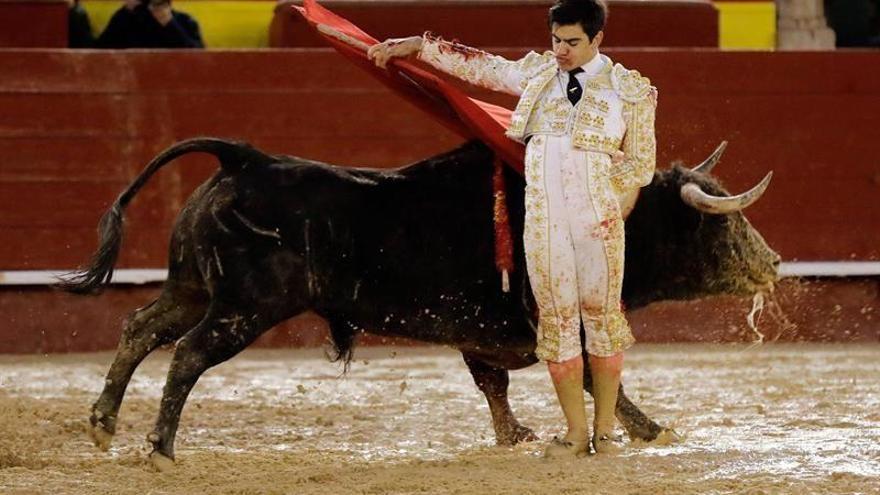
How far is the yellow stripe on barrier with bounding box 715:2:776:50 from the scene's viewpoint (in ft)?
31.9

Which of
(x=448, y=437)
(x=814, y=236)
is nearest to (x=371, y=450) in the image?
(x=448, y=437)

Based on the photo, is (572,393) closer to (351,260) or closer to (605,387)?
(605,387)

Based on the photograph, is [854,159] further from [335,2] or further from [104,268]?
[104,268]

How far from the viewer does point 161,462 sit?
4.36 m

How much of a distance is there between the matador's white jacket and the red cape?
0.56 ft

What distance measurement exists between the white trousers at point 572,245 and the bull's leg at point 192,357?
2.38 ft

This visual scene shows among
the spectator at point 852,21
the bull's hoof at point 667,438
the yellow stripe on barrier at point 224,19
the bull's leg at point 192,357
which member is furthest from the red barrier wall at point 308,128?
the bull's leg at point 192,357

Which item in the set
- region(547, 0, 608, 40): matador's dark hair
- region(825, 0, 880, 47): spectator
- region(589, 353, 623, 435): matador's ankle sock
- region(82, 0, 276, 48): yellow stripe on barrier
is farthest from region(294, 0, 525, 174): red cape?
region(825, 0, 880, 47): spectator

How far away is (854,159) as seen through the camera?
7766mm

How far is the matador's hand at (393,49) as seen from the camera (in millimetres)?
4582

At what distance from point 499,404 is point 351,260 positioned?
2.12 ft

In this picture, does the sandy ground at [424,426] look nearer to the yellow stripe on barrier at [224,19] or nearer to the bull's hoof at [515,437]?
the bull's hoof at [515,437]

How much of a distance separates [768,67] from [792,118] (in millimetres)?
246

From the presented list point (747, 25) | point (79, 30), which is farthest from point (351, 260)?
point (747, 25)
